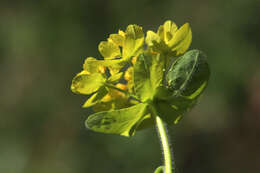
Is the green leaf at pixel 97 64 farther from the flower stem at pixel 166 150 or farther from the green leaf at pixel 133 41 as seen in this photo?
the flower stem at pixel 166 150

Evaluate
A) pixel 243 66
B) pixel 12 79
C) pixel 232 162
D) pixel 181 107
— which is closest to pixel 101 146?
pixel 232 162

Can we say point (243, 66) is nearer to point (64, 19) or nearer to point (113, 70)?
point (64, 19)

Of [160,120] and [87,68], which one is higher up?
[87,68]

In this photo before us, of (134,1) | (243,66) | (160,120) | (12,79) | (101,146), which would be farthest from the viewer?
(12,79)

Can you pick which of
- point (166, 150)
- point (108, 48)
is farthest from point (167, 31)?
point (166, 150)

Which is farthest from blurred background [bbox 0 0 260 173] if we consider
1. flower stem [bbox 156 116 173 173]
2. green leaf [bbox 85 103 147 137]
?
flower stem [bbox 156 116 173 173]

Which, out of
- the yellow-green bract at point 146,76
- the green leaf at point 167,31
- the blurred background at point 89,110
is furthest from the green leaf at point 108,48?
the blurred background at point 89,110

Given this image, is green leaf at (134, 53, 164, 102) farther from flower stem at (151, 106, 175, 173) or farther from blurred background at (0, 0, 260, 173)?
blurred background at (0, 0, 260, 173)

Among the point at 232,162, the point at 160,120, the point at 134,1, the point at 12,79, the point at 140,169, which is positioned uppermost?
the point at 134,1
